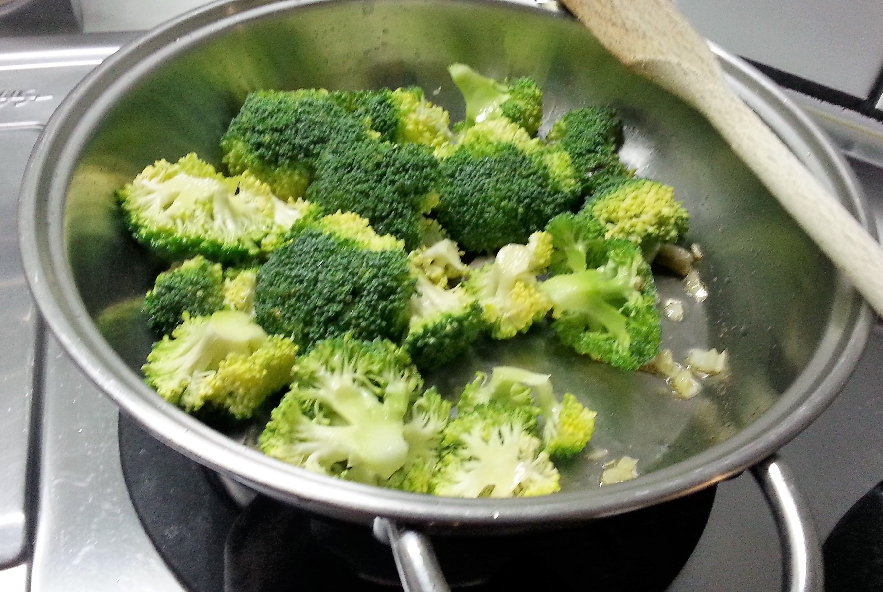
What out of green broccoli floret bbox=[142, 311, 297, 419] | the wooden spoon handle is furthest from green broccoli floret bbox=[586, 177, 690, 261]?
green broccoli floret bbox=[142, 311, 297, 419]

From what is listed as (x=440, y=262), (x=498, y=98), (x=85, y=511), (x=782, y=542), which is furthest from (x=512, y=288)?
(x=85, y=511)

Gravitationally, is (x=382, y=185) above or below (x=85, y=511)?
above

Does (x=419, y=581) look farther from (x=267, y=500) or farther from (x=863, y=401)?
(x=863, y=401)

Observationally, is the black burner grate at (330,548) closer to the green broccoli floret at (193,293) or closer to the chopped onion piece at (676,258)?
the green broccoli floret at (193,293)

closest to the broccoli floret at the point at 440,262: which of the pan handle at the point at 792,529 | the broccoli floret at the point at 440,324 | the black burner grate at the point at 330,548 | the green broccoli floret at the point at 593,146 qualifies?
the broccoli floret at the point at 440,324

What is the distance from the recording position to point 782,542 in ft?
1.78

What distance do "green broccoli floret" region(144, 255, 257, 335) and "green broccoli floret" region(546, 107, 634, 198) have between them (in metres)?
0.49

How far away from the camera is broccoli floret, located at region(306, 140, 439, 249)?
35.0 inches

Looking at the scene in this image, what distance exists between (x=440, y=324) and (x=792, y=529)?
42 cm

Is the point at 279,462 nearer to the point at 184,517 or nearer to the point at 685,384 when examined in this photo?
the point at 184,517

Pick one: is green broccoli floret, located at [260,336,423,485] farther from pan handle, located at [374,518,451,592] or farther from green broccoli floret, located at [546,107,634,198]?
green broccoli floret, located at [546,107,634,198]

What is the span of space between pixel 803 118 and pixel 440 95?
528 mm

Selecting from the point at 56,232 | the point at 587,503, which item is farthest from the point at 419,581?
the point at 56,232

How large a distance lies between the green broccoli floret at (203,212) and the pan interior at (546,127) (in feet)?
0.11
